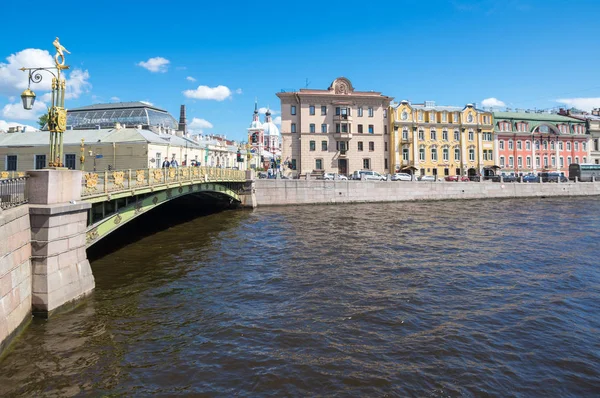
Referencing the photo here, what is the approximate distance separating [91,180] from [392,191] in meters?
33.8

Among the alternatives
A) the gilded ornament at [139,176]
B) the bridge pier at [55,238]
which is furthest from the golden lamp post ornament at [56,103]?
the gilded ornament at [139,176]

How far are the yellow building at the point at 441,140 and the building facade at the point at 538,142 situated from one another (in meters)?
2.78

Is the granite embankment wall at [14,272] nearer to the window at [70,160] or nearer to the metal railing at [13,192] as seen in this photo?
the metal railing at [13,192]

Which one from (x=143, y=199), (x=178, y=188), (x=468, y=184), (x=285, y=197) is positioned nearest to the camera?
(x=143, y=199)

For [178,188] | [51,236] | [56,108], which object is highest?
[56,108]

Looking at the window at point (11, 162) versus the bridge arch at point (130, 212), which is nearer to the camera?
the bridge arch at point (130, 212)

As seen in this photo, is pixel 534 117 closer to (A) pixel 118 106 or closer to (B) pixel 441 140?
(B) pixel 441 140

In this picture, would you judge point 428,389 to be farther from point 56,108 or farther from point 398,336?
point 56,108

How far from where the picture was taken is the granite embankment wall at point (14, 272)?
721 centimetres

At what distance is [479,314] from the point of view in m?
9.41

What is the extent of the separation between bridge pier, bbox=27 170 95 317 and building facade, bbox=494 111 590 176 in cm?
6343

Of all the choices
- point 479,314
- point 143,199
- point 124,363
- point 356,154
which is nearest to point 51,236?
point 124,363

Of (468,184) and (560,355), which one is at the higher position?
(468,184)

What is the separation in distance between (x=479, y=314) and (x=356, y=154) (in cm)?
4649
